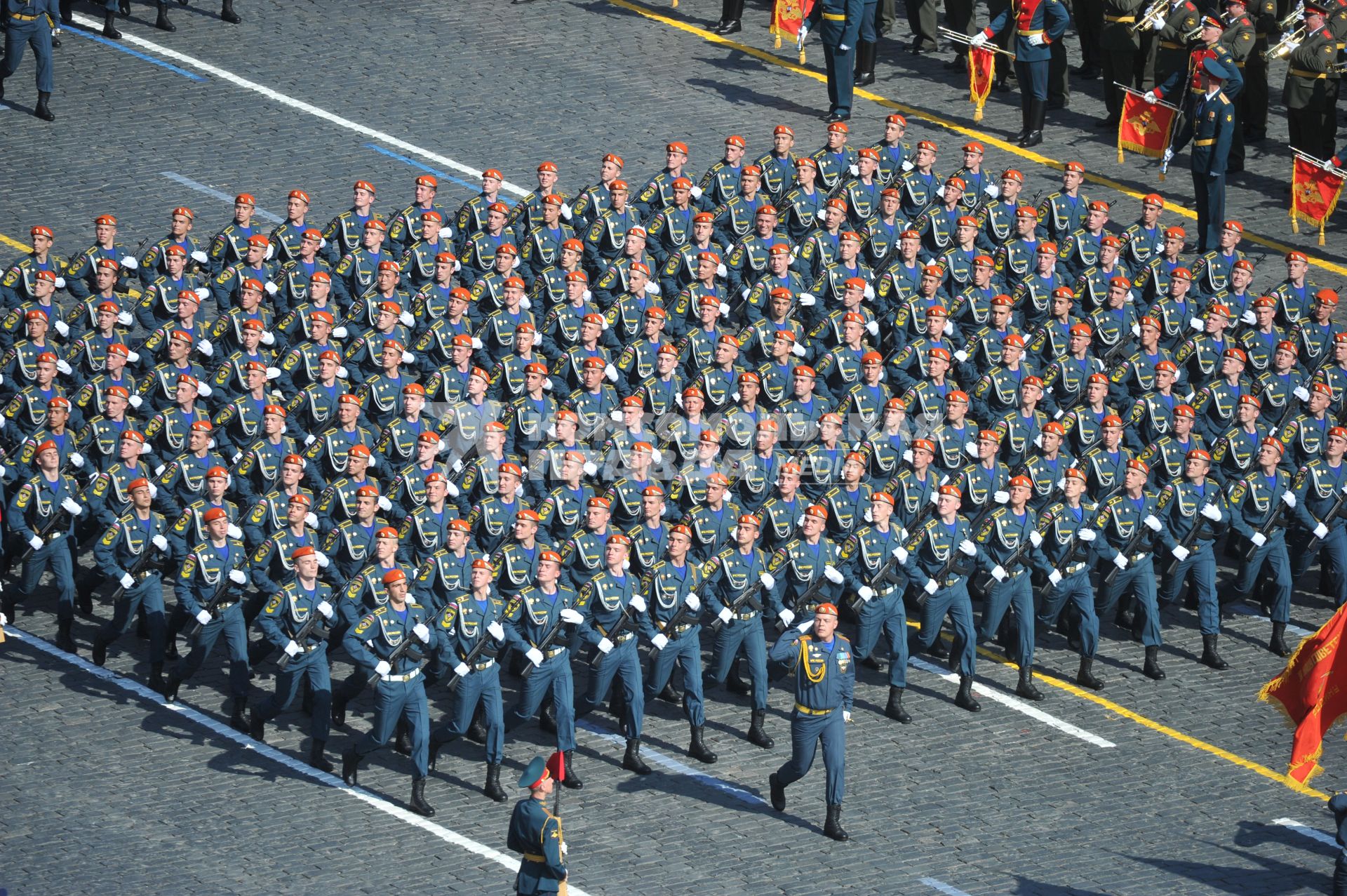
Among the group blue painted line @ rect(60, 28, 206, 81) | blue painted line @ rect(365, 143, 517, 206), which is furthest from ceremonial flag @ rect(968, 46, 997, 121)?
blue painted line @ rect(60, 28, 206, 81)

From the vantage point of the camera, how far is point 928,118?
3212 centimetres

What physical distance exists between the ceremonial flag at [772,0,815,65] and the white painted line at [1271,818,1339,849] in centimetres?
1547

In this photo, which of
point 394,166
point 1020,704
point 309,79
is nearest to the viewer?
point 1020,704

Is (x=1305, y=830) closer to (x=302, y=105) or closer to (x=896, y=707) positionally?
(x=896, y=707)

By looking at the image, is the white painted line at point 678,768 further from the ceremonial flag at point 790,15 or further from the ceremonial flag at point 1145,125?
the ceremonial flag at point 790,15

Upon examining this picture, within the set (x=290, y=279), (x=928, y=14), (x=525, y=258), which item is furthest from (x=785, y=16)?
(x=290, y=279)

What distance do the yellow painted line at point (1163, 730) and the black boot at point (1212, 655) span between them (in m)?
1.37

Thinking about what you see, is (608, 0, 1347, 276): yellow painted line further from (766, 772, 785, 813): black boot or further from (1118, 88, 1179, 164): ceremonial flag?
(766, 772, 785, 813): black boot

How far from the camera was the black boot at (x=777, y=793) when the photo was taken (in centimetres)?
2005

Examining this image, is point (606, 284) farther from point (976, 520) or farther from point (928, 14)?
point (928, 14)

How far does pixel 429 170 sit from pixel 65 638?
10.3m

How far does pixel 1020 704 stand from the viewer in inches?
869

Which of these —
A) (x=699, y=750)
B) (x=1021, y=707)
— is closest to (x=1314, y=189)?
(x=1021, y=707)

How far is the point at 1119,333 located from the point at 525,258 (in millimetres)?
6596
